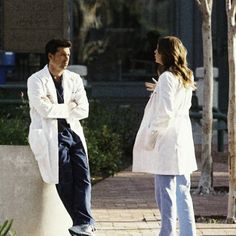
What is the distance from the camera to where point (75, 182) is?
25.7ft

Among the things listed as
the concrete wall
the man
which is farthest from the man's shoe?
the concrete wall

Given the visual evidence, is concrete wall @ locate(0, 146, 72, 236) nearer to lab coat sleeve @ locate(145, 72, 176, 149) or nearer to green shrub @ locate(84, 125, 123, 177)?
lab coat sleeve @ locate(145, 72, 176, 149)

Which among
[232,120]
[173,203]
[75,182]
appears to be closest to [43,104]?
[75,182]

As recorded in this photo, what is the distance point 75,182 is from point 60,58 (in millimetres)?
1090

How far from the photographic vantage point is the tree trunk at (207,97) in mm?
10734

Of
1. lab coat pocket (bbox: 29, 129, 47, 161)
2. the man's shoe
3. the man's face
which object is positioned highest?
the man's face

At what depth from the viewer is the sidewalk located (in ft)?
28.8

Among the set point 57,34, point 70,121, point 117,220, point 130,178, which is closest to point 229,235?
point 117,220

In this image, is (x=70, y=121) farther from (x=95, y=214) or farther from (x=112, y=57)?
(x=112, y=57)

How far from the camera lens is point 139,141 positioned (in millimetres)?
7273

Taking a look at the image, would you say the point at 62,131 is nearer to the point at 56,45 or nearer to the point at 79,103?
the point at 79,103

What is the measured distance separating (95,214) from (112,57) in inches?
494

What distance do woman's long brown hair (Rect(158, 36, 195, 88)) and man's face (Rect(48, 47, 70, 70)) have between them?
0.94 m

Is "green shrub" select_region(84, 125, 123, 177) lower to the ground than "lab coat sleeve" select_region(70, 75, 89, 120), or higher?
lower
